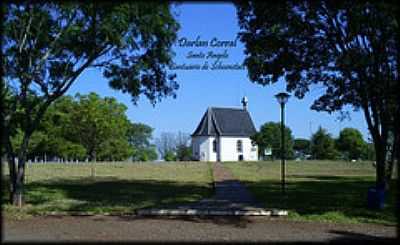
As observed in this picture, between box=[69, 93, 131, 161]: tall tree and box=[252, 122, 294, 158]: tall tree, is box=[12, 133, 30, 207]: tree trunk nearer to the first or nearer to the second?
box=[69, 93, 131, 161]: tall tree

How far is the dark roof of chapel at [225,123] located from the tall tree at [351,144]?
15.6 metres

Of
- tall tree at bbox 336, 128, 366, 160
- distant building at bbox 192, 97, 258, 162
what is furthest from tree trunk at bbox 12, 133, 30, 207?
tall tree at bbox 336, 128, 366, 160

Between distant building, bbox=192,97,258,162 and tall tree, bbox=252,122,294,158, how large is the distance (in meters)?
4.29

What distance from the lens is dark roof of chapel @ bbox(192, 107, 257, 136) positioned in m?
82.8

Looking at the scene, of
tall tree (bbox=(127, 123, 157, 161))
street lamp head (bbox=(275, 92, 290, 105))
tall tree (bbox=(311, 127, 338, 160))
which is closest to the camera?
street lamp head (bbox=(275, 92, 290, 105))

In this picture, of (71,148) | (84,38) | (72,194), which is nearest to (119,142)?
(71,148)

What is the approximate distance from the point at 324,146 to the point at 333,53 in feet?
198

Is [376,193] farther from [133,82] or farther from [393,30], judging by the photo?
[133,82]

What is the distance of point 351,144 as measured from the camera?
255 ft

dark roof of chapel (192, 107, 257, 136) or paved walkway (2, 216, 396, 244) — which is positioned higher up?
dark roof of chapel (192, 107, 257, 136)

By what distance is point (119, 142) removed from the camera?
201 ft

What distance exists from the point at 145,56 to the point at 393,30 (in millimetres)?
7973

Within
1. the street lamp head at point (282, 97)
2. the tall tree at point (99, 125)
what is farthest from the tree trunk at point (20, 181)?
the tall tree at point (99, 125)

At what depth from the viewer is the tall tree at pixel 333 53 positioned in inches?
559
